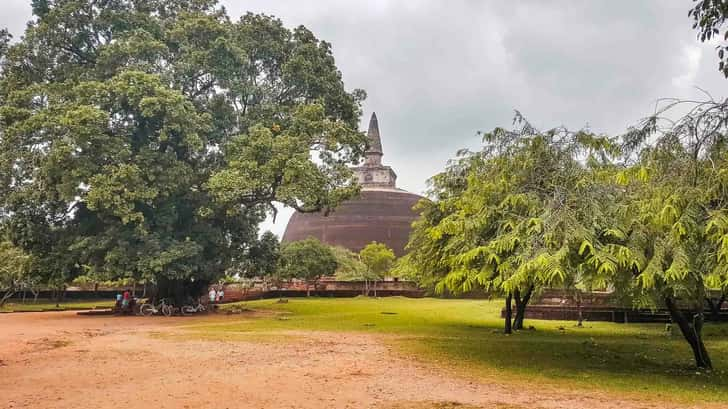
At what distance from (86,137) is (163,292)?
8.38 meters

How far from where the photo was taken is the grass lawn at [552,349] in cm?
974

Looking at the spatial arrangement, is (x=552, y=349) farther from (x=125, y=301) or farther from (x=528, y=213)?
(x=125, y=301)

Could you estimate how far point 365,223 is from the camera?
60.8 meters

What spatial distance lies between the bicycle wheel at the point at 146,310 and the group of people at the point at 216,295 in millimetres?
9620

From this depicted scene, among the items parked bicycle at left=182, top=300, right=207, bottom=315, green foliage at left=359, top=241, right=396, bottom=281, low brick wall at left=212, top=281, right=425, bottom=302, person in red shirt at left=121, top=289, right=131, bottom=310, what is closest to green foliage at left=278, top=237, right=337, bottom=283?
low brick wall at left=212, top=281, right=425, bottom=302

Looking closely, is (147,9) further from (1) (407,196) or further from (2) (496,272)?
(1) (407,196)

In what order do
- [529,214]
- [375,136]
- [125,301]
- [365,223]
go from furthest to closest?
[375,136]
[365,223]
[125,301]
[529,214]

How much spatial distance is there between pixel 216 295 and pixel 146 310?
12791 millimetres

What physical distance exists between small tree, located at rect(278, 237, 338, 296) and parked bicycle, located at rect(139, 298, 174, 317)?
38.4 feet

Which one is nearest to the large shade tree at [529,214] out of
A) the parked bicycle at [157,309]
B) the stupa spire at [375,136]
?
the parked bicycle at [157,309]

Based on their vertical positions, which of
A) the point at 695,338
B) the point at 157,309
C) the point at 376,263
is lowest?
the point at 157,309

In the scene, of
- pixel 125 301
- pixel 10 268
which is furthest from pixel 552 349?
pixel 10 268

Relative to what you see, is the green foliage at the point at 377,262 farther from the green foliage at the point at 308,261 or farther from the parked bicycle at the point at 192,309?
the parked bicycle at the point at 192,309

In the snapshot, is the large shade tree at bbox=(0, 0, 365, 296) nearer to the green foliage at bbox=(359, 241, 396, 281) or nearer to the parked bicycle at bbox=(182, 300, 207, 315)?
the parked bicycle at bbox=(182, 300, 207, 315)
